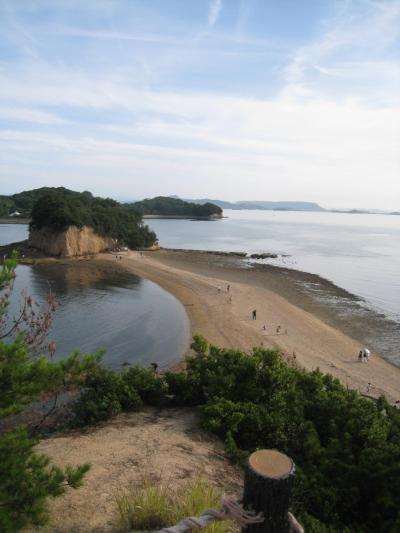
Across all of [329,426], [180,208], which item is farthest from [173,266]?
[180,208]

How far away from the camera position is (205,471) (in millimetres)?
7879

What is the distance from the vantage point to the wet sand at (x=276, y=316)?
2495 centimetres

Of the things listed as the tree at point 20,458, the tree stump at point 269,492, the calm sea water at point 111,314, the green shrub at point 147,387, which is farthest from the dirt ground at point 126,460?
the calm sea water at point 111,314

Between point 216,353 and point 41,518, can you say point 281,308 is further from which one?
point 41,518

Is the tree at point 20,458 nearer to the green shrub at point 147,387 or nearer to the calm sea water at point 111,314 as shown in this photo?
the green shrub at point 147,387

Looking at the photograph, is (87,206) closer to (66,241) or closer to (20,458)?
(66,241)

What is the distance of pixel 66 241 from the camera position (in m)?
59.8

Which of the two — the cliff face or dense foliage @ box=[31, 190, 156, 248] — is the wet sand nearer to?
the cliff face

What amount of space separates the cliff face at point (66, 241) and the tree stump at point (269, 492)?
199ft

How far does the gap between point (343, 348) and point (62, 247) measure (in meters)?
45.3

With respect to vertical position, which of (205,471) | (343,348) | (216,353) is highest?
(216,353)

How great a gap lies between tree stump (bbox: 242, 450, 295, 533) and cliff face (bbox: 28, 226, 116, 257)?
60.6 m

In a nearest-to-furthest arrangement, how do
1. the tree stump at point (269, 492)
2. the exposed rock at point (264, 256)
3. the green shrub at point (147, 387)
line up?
the tree stump at point (269, 492) → the green shrub at point (147, 387) → the exposed rock at point (264, 256)

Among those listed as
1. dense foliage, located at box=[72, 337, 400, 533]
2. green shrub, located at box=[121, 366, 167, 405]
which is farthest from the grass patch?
green shrub, located at box=[121, 366, 167, 405]
